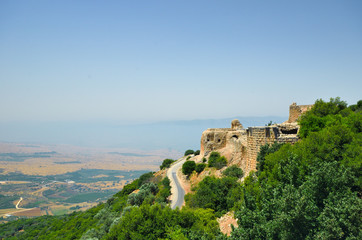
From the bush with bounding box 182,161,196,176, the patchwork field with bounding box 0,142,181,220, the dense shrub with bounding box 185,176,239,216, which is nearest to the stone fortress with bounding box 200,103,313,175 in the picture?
the dense shrub with bounding box 185,176,239,216

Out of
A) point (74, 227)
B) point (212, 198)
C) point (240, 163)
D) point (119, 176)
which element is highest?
point (240, 163)

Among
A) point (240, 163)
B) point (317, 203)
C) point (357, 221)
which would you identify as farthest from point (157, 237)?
point (240, 163)

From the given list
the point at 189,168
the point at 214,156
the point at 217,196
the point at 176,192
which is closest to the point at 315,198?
the point at 217,196

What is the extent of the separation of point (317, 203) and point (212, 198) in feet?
36.6

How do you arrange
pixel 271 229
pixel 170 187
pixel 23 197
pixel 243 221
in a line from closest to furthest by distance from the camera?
pixel 271 229, pixel 243 221, pixel 170 187, pixel 23 197

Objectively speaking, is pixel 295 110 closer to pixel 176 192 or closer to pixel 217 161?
pixel 217 161

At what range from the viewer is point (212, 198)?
18.2 meters

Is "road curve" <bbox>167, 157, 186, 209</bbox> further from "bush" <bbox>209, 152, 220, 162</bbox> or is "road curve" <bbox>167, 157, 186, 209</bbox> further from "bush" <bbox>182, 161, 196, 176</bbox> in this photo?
"bush" <bbox>209, 152, 220, 162</bbox>

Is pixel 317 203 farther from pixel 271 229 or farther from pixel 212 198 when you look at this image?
pixel 212 198

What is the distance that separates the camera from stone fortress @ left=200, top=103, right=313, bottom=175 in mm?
14543

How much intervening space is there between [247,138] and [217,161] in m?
12.3

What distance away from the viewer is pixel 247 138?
1641cm

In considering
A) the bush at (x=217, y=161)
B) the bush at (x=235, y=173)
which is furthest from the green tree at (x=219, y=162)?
the bush at (x=235, y=173)

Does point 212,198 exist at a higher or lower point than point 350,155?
lower
